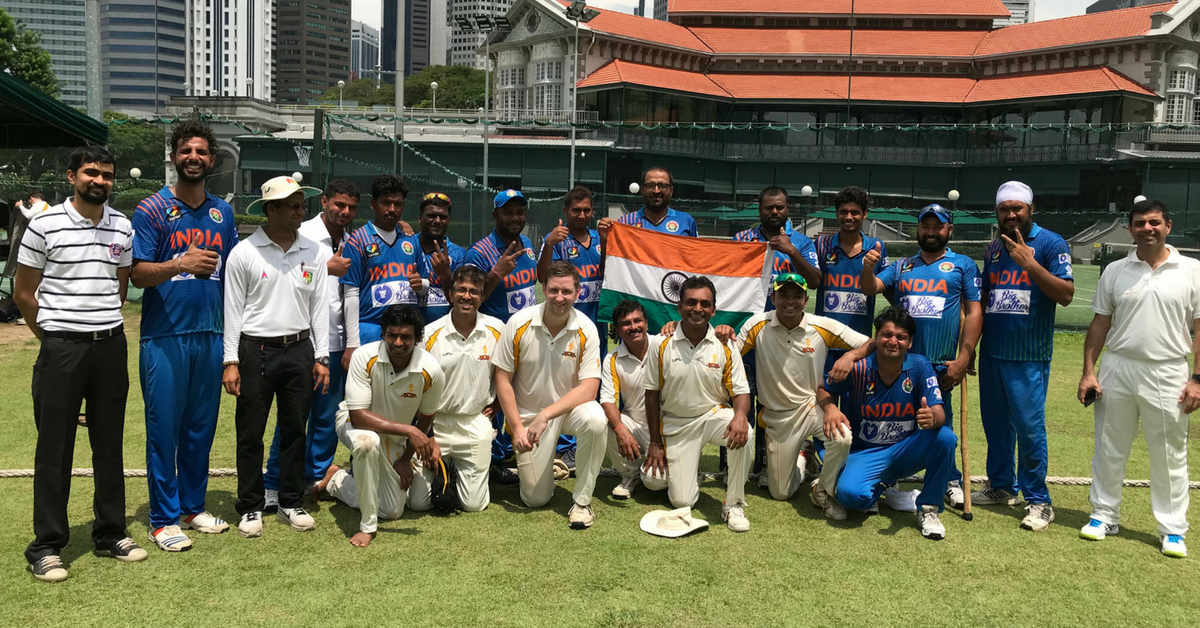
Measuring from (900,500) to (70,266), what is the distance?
205 inches

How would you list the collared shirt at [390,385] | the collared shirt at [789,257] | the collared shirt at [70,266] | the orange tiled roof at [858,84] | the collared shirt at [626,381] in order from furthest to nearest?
the orange tiled roof at [858,84] < the collared shirt at [789,257] < the collared shirt at [626,381] < the collared shirt at [390,385] < the collared shirt at [70,266]

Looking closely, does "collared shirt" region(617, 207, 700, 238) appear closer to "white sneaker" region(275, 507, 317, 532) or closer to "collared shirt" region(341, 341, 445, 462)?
"collared shirt" region(341, 341, 445, 462)

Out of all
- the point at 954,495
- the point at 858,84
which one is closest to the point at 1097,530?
the point at 954,495

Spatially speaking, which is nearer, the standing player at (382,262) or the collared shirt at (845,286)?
the standing player at (382,262)

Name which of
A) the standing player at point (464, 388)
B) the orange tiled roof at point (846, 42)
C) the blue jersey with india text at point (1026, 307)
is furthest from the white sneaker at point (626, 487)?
the orange tiled roof at point (846, 42)

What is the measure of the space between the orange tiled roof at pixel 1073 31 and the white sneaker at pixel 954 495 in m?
46.7

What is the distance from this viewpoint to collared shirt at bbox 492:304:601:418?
19.9 feet

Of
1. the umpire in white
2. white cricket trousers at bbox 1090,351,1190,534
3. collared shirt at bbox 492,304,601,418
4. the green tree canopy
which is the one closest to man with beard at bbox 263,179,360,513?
collared shirt at bbox 492,304,601,418

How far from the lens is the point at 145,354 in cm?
500

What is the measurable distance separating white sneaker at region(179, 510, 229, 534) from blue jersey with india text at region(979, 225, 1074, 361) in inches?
200

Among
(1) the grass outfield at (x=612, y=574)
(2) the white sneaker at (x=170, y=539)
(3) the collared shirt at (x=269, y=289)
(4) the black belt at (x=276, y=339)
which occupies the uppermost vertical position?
(3) the collared shirt at (x=269, y=289)

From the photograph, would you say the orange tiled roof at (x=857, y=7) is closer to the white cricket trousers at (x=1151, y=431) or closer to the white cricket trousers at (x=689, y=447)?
the white cricket trousers at (x=1151, y=431)

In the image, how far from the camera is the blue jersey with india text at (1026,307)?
5934 mm

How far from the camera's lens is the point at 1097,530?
5.49m
